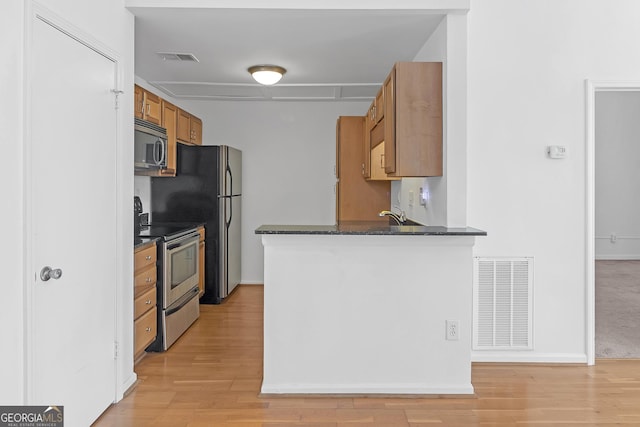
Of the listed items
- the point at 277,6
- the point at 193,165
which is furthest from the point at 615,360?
the point at 193,165

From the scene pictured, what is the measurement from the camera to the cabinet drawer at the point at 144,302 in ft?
10.8

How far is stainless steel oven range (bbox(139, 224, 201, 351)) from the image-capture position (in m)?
3.74

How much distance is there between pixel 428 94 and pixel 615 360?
2335 mm

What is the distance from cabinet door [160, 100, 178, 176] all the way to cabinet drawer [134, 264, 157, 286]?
147 centimetres

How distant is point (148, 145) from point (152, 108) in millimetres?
896

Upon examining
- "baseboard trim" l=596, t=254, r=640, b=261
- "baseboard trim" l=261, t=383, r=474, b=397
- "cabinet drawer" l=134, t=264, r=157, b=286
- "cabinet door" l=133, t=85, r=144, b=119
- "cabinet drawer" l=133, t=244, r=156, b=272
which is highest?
"cabinet door" l=133, t=85, r=144, b=119

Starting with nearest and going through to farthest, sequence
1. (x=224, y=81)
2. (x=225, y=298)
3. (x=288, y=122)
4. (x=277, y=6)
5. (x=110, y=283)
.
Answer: (x=110, y=283)
(x=277, y=6)
(x=224, y=81)
(x=225, y=298)
(x=288, y=122)

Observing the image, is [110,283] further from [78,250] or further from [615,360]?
[615,360]

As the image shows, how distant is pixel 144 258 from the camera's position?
3424 mm

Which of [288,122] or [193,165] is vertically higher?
[288,122]

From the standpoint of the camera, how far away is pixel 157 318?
3.71 metres

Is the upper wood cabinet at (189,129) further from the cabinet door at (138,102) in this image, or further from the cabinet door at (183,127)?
the cabinet door at (138,102)

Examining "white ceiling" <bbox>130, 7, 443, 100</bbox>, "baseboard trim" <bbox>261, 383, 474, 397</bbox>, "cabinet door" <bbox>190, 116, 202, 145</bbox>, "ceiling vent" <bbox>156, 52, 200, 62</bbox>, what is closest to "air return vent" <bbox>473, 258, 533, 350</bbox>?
"baseboard trim" <bbox>261, 383, 474, 397</bbox>

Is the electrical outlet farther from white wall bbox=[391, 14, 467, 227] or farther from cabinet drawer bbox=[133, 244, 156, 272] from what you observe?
cabinet drawer bbox=[133, 244, 156, 272]
